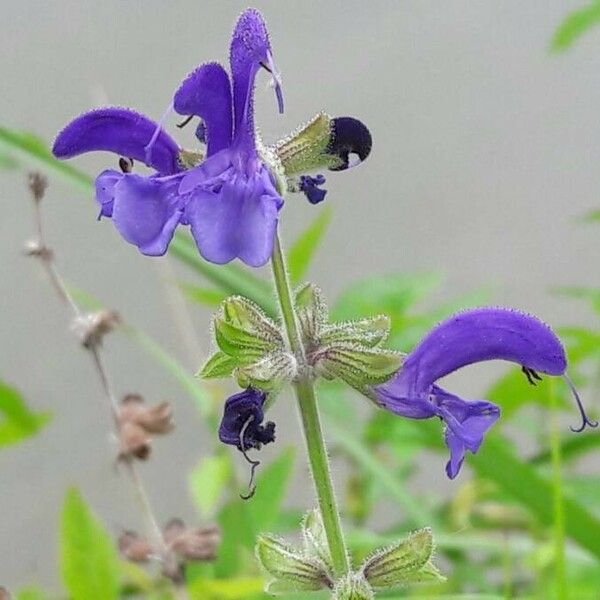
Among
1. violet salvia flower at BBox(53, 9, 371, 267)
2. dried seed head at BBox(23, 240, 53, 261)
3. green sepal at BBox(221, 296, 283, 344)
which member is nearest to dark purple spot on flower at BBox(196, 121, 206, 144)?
violet salvia flower at BBox(53, 9, 371, 267)

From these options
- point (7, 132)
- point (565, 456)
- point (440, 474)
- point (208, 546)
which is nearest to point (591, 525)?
point (208, 546)

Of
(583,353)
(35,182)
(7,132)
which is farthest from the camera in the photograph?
(583,353)

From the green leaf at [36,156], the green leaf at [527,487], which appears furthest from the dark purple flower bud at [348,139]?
the green leaf at [36,156]

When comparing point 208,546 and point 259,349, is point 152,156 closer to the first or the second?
point 259,349

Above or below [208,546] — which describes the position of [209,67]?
above

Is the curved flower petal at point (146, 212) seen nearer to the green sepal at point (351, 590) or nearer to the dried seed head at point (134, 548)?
the green sepal at point (351, 590)

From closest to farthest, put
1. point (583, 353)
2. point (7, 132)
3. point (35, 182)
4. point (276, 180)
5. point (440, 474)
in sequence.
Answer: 1. point (276, 180)
2. point (35, 182)
3. point (7, 132)
4. point (583, 353)
5. point (440, 474)
